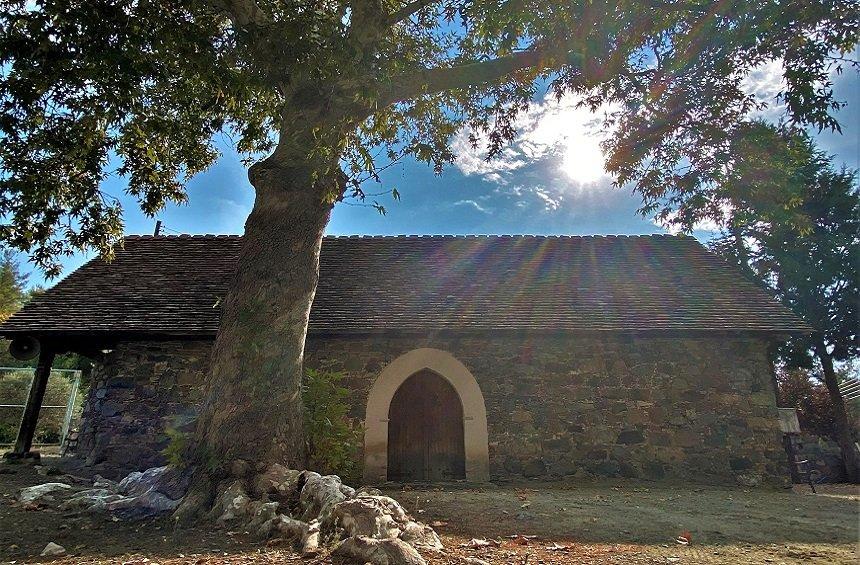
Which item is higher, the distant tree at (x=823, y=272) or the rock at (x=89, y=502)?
the distant tree at (x=823, y=272)

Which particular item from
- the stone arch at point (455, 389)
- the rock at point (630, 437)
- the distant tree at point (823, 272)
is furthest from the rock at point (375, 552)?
the distant tree at point (823, 272)

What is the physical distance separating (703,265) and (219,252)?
12.5 metres

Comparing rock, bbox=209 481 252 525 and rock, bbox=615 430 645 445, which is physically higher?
rock, bbox=615 430 645 445

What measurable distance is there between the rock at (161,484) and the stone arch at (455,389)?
4215mm

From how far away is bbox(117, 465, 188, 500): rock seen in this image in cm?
417

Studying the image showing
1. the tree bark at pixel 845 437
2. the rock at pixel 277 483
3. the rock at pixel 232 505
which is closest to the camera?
the rock at pixel 232 505

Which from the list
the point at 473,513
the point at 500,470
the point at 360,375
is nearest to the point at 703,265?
the point at 500,470

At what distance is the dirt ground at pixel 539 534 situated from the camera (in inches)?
125

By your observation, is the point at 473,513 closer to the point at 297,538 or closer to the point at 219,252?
the point at 297,538

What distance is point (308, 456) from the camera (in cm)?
482

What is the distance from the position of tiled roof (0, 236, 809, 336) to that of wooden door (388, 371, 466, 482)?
4.51 ft

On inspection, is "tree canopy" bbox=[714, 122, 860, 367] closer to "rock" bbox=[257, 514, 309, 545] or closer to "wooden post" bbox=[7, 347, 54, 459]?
"rock" bbox=[257, 514, 309, 545]

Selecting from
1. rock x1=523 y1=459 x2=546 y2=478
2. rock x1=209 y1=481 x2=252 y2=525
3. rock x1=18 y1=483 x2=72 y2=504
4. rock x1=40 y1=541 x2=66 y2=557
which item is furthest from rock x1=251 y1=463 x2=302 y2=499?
rock x1=523 y1=459 x2=546 y2=478

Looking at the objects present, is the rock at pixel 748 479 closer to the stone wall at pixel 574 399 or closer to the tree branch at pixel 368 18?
the stone wall at pixel 574 399
